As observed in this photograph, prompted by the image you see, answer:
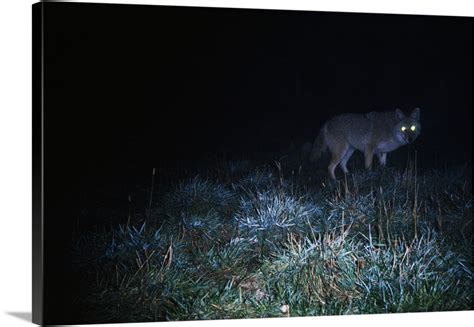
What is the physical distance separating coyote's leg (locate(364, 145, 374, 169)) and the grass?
10cm

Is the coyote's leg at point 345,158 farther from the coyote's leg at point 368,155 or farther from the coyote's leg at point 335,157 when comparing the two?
the coyote's leg at point 368,155

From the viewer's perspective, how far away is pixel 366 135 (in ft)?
34.8

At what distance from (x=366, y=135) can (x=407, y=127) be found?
36 centimetres

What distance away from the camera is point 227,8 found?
10.1 m

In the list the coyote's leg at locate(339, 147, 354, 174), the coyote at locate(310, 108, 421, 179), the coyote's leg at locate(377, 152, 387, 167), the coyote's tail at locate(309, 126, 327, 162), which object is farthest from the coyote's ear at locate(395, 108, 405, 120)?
the coyote's tail at locate(309, 126, 327, 162)

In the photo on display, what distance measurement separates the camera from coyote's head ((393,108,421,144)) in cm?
1051

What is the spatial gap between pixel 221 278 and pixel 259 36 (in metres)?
2.03

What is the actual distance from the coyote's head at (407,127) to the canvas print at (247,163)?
0.02m

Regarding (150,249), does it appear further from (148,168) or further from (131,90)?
(131,90)

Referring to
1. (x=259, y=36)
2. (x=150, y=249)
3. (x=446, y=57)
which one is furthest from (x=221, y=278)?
(x=446, y=57)

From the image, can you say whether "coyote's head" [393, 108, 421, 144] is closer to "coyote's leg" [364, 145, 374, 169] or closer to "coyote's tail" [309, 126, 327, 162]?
"coyote's leg" [364, 145, 374, 169]

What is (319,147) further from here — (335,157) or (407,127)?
(407,127)

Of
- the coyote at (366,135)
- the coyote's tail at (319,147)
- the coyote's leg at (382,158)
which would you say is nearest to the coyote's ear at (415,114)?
the coyote at (366,135)

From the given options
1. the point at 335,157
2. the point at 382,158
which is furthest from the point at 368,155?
the point at 335,157
